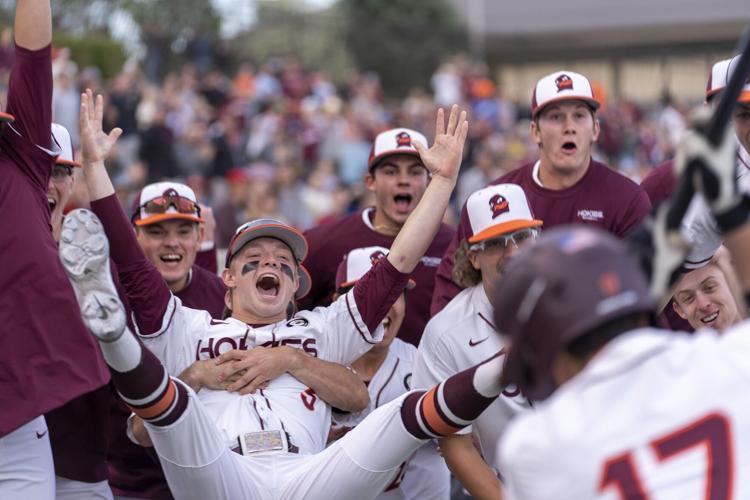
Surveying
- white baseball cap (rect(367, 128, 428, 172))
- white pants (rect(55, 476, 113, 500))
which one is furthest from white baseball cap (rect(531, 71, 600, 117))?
white pants (rect(55, 476, 113, 500))

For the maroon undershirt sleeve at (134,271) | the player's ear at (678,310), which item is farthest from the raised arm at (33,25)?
the player's ear at (678,310)

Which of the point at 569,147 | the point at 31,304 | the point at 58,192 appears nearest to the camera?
the point at 31,304

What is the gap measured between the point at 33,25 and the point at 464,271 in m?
2.23

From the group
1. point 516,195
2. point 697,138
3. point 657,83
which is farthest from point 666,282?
point 657,83

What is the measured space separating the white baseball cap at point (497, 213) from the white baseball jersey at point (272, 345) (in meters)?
0.65

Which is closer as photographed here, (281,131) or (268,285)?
(268,285)

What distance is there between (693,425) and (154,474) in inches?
132

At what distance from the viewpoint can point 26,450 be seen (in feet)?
14.4

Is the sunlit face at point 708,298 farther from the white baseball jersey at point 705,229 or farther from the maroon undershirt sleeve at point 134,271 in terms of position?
the maroon undershirt sleeve at point 134,271

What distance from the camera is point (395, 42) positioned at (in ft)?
100

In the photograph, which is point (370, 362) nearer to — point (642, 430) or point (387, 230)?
point (387, 230)

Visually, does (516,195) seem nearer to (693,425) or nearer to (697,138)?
(697,138)

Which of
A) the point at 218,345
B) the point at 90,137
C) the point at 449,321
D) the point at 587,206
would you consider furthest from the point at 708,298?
the point at 90,137

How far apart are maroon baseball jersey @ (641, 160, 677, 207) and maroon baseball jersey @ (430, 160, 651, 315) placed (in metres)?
0.08
